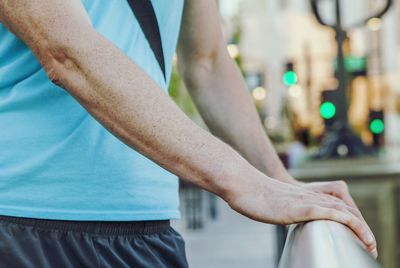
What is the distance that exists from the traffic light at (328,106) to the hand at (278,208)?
1138 cm

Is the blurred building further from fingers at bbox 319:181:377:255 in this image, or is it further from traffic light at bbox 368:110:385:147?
fingers at bbox 319:181:377:255

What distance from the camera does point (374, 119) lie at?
15.4 m

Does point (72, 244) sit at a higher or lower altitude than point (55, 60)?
lower

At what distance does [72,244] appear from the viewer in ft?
5.55

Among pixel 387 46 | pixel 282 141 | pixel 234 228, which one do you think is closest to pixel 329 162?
pixel 234 228

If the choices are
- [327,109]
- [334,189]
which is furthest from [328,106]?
[334,189]

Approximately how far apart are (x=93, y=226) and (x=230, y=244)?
13.6 m

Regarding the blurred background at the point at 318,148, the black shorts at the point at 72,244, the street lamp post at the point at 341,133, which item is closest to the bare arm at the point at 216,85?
the black shorts at the point at 72,244

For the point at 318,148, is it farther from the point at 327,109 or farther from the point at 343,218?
the point at 343,218

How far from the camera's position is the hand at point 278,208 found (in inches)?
58.8

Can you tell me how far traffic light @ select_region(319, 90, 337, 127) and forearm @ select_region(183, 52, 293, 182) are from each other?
420 inches

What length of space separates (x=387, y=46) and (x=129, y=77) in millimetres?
69234

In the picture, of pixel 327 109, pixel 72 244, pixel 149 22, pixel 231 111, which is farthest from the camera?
pixel 327 109

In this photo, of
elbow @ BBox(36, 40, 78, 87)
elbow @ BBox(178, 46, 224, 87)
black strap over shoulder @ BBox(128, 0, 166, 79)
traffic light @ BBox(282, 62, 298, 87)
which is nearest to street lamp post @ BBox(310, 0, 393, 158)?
elbow @ BBox(178, 46, 224, 87)
